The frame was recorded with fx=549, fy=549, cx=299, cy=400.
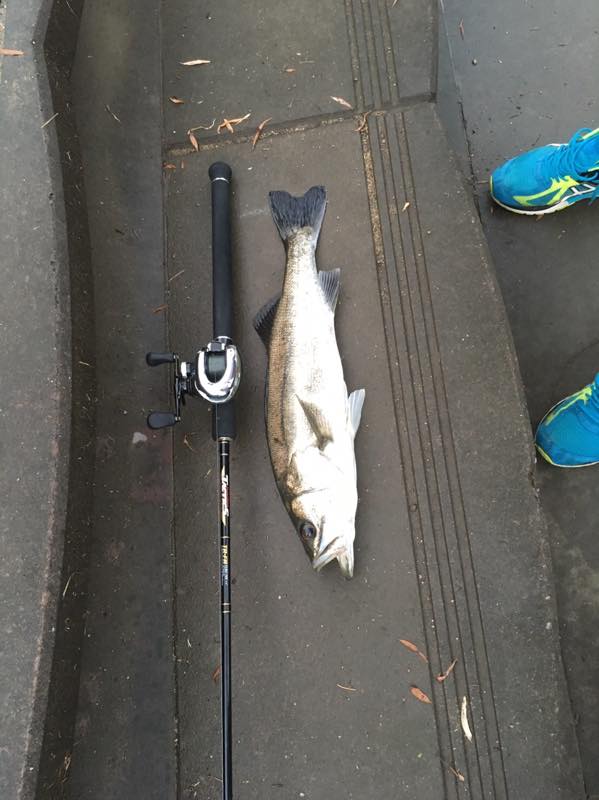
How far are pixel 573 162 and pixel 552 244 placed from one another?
0.57m

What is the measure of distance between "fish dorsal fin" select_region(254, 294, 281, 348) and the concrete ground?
16cm

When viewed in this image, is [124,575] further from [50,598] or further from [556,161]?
[556,161]

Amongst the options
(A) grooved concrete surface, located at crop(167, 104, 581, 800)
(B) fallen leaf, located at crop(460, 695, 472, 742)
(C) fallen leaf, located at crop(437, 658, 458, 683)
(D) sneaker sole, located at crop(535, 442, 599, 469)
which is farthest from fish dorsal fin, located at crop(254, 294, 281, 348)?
(B) fallen leaf, located at crop(460, 695, 472, 742)

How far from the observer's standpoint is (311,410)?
288 cm

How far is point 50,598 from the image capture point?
8.18 feet

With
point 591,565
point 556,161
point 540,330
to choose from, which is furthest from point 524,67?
point 591,565

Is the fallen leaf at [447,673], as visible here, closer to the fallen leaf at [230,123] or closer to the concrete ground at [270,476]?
the concrete ground at [270,476]

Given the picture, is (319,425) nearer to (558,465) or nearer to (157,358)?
(157,358)

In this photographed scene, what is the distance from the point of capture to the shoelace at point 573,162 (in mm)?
3143

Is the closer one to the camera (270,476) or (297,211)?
(270,476)

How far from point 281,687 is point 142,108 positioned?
3622 millimetres

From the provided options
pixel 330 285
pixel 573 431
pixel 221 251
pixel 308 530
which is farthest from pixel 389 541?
pixel 221 251

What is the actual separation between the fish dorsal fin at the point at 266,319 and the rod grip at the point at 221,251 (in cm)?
15

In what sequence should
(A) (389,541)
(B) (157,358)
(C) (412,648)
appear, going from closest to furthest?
1. (B) (157,358)
2. (C) (412,648)
3. (A) (389,541)
